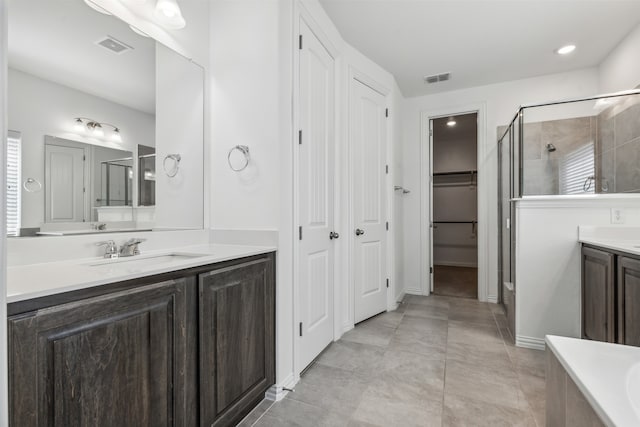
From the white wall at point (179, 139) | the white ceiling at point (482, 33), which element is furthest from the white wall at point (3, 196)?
the white ceiling at point (482, 33)

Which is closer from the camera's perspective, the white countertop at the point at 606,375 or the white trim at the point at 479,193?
the white countertop at the point at 606,375

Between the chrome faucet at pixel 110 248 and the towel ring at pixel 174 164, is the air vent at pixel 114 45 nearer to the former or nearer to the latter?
the towel ring at pixel 174 164

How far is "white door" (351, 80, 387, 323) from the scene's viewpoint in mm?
2916

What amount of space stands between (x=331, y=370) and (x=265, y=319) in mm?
748

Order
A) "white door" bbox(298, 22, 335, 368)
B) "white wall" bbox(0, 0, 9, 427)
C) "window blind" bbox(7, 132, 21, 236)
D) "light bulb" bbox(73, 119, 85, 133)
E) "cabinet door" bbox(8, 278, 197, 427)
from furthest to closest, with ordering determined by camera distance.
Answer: "white door" bbox(298, 22, 335, 368) → "light bulb" bbox(73, 119, 85, 133) → "window blind" bbox(7, 132, 21, 236) → "cabinet door" bbox(8, 278, 197, 427) → "white wall" bbox(0, 0, 9, 427)

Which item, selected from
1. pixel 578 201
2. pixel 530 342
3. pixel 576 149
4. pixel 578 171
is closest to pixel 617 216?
pixel 578 201

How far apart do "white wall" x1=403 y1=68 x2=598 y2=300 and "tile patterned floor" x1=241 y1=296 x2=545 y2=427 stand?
47.3 inches

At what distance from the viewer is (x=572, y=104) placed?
2670mm

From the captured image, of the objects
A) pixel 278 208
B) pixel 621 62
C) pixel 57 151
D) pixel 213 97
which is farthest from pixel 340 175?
pixel 621 62

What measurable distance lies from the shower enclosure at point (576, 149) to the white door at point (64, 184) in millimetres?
3161

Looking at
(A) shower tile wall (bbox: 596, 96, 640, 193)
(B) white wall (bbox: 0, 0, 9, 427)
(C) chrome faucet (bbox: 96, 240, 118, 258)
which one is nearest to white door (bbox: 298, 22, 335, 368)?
(C) chrome faucet (bbox: 96, 240, 118, 258)

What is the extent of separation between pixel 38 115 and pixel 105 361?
1138mm

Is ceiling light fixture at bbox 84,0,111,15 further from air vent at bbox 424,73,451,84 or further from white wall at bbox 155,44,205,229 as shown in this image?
air vent at bbox 424,73,451,84

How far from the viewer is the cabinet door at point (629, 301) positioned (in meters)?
1.67
